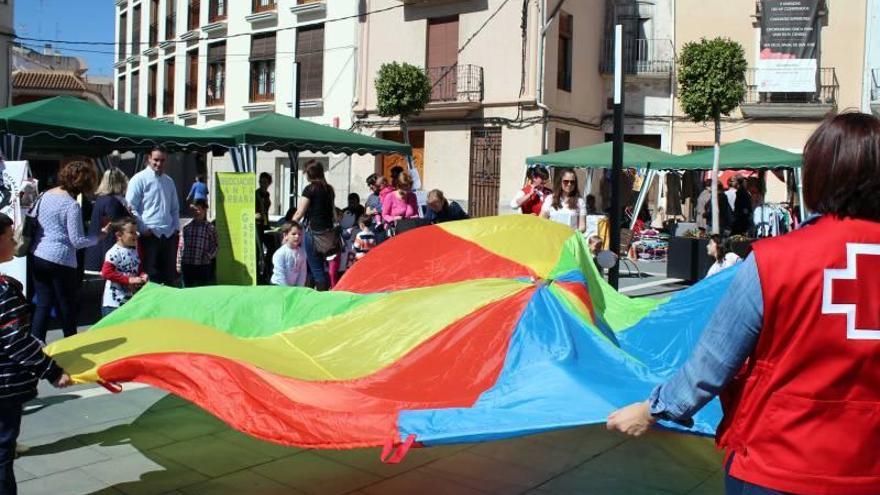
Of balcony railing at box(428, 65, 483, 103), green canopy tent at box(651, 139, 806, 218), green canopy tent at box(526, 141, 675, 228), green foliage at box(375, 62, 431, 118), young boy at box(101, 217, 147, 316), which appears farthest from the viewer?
balcony railing at box(428, 65, 483, 103)

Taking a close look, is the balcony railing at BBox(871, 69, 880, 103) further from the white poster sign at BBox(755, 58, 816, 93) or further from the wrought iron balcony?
the white poster sign at BBox(755, 58, 816, 93)

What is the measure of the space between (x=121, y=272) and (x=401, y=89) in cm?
1611

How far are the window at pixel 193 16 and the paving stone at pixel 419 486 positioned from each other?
27.3 meters

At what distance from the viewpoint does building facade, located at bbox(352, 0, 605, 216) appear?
832 inches

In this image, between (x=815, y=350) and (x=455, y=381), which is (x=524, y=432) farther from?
(x=815, y=350)

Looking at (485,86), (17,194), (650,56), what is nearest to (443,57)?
(485,86)

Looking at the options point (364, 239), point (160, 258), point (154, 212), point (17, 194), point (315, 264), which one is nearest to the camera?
point (17, 194)

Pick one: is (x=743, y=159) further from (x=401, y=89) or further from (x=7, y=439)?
(x=7, y=439)

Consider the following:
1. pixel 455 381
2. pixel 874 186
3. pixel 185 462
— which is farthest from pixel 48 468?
pixel 874 186

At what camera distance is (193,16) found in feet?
94.8

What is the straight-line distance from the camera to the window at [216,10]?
2742 cm

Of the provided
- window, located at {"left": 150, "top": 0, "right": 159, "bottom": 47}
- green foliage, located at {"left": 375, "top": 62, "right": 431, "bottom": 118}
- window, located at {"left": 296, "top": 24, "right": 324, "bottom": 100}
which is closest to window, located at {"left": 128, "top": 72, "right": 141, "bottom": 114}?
window, located at {"left": 150, "top": 0, "right": 159, "bottom": 47}

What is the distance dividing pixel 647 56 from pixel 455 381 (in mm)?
21047

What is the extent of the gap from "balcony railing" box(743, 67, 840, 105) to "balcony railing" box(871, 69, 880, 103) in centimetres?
80
